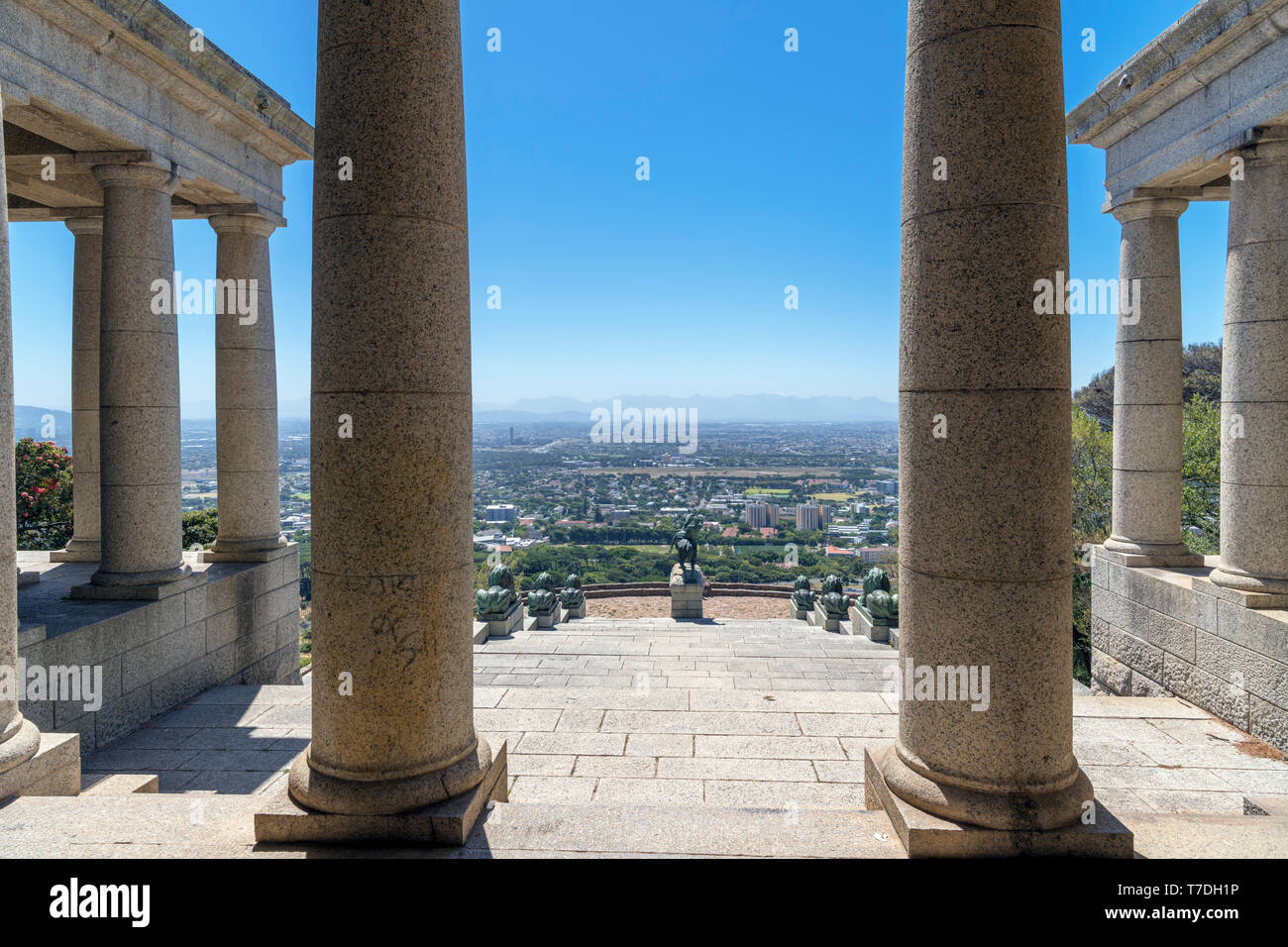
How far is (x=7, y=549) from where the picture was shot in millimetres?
8516

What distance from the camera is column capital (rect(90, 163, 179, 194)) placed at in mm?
14516

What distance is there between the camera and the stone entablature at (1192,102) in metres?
12.6

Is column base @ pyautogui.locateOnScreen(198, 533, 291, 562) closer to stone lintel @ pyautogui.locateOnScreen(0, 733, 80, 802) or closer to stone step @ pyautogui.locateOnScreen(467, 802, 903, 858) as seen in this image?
stone lintel @ pyautogui.locateOnScreen(0, 733, 80, 802)

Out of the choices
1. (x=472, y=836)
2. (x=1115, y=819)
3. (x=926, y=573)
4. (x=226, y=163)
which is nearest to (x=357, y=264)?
(x=472, y=836)

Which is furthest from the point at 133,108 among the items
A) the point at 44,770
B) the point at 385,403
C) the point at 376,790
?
the point at 376,790

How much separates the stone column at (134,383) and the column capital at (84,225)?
230 inches

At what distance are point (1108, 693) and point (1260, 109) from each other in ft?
40.1

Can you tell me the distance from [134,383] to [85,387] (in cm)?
683

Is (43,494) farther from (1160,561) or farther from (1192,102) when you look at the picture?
(1192,102)

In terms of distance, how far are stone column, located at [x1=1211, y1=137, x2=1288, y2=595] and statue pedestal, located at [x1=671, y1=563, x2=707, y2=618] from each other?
1896 centimetres

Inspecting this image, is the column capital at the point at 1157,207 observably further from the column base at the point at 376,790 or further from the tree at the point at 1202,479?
the tree at the point at 1202,479
